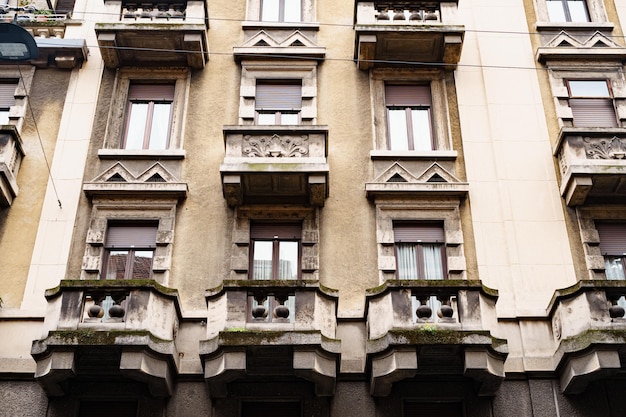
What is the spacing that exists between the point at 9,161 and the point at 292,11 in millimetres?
8102

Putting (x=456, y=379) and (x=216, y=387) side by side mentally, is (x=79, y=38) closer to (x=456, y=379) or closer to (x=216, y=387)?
(x=216, y=387)

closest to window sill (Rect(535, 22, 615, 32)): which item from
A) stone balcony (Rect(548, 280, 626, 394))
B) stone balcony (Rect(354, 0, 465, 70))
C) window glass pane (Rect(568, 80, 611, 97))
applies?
window glass pane (Rect(568, 80, 611, 97))

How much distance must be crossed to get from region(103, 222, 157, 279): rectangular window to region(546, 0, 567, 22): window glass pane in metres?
11.4

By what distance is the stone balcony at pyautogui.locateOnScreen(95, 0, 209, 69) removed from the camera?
20.0m

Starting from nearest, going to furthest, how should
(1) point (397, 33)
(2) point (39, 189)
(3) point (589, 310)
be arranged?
1. (3) point (589, 310)
2. (2) point (39, 189)
3. (1) point (397, 33)

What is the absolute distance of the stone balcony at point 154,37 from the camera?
20.0 metres

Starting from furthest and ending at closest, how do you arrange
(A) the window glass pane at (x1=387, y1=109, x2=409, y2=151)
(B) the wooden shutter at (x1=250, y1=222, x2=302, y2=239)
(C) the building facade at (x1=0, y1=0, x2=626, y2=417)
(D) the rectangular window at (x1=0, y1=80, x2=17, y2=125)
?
(D) the rectangular window at (x1=0, y1=80, x2=17, y2=125) < (A) the window glass pane at (x1=387, y1=109, x2=409, y2=151) < (B) the wooden shutter at (x1=250, y1=222, x2=302, y2=239) < (C) the building facade at (x1=0, y1=0, x2=626, y2=417)

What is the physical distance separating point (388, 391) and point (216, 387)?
3.12 metres

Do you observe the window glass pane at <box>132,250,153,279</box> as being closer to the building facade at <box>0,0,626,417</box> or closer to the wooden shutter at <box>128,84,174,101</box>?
the building facade at <box>0,0,626,417</box>

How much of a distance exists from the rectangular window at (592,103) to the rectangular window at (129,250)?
10064 mm

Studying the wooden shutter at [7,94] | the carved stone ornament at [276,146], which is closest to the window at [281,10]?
the carved stone ornament at [276,146]

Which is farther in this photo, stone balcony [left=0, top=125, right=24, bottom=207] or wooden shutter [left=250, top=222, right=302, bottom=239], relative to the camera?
wooden shutter [left=250, top=222, right=302, bottom=239]

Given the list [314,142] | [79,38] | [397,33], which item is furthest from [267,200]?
[79,38]

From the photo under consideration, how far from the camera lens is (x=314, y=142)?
18.2m
